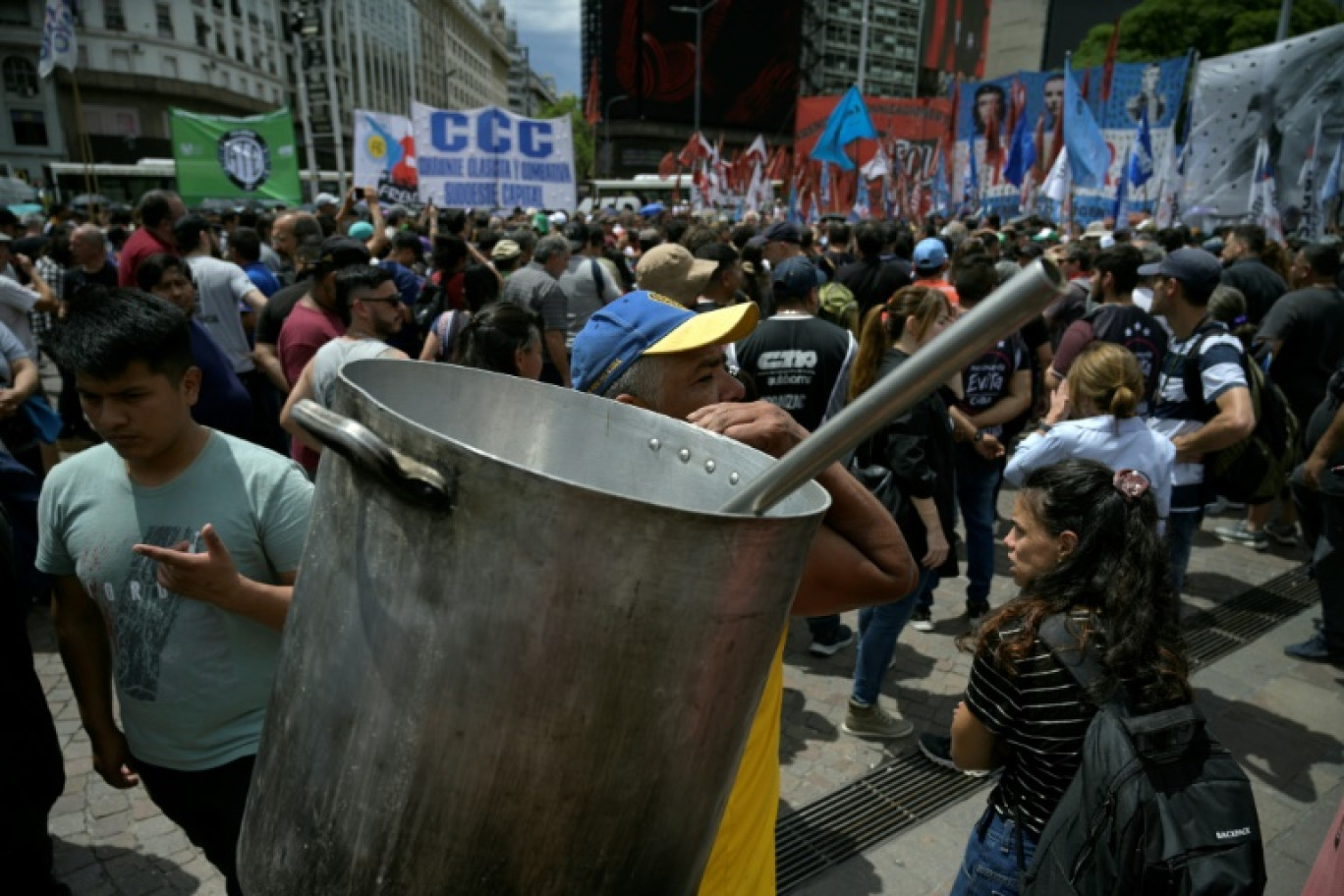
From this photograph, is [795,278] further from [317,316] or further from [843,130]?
[843,130]

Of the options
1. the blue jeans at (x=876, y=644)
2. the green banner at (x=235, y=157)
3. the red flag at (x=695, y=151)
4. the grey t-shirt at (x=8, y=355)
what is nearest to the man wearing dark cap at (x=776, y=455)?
the blue jeans at (x=876, y=644)

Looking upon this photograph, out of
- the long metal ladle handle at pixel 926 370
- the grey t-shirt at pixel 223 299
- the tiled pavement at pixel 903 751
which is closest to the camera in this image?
the long metal ladle handle at pixel 926 370

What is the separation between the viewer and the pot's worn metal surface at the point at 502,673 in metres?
0.68

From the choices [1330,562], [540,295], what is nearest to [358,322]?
[540,295]

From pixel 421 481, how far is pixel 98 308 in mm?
1722

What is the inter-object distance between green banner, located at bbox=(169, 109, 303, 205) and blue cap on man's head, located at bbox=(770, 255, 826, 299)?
960cm

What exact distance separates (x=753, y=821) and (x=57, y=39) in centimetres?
1462

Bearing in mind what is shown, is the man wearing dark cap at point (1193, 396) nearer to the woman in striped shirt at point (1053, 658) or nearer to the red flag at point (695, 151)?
the woman in striped shirt at point (1053, 658)

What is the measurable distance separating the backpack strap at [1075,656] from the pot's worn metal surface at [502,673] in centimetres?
144

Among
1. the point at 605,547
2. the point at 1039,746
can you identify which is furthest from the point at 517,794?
the point at 1039,746

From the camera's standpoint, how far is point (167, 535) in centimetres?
192

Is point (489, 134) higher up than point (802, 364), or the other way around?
point (489, 134)

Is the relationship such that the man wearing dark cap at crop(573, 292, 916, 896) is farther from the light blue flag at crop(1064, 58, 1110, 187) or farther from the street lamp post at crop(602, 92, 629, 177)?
the street lamp post at crop(602, 92, 629, 177)

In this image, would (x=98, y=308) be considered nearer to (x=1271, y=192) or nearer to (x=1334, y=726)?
(x=1334, y=726)
